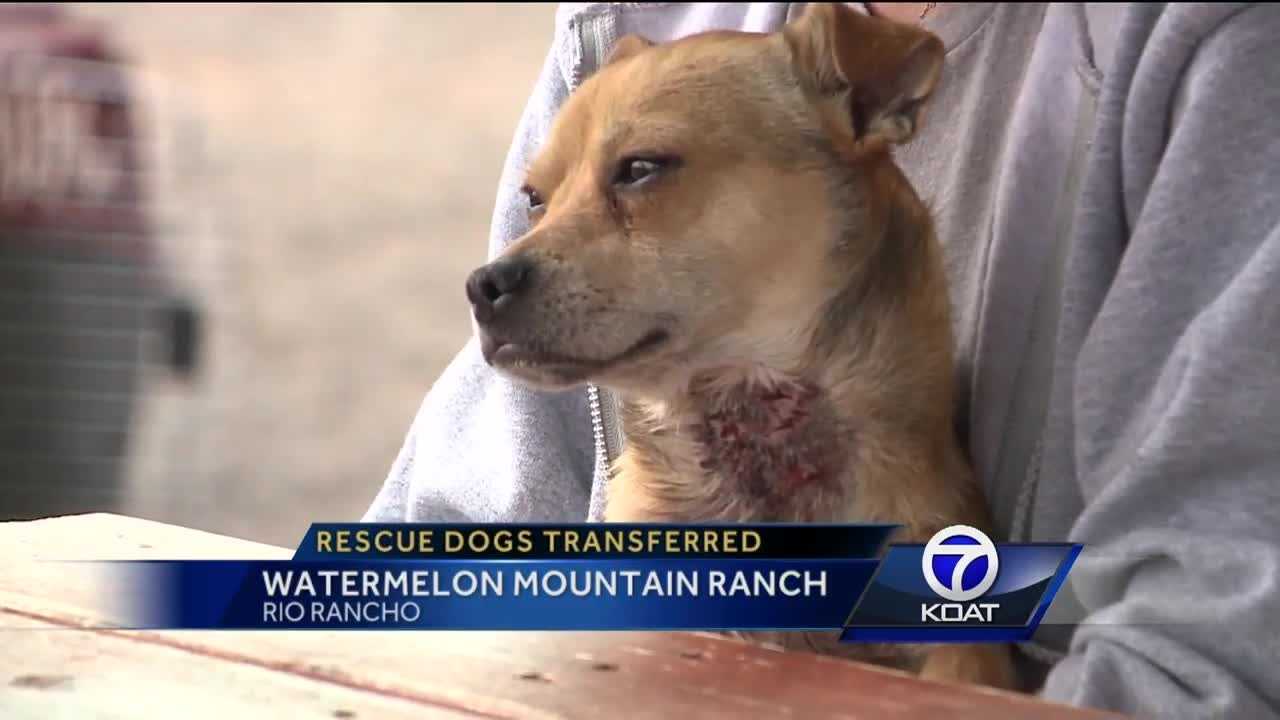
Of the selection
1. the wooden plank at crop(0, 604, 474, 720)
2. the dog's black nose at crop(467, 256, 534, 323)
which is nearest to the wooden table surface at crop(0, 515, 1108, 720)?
the wooden plank at crop(0, 604, 474, 720)

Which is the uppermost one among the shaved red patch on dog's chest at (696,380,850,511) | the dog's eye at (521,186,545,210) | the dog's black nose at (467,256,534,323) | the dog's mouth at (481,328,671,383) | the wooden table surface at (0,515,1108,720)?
the dog's eye at (521,186,545,210)

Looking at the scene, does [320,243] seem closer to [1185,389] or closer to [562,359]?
[562,359]

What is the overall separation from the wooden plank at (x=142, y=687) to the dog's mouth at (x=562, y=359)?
0.11 meters

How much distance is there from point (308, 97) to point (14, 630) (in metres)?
0.23

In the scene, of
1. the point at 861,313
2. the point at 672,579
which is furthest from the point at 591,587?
the point at 861,313

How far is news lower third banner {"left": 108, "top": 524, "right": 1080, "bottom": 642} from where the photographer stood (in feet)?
1.40

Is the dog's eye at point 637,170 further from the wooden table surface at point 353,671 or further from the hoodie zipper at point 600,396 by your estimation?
the wooden table surface at point 353,671

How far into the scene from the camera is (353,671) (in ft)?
1.37

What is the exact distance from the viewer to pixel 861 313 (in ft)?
1.46

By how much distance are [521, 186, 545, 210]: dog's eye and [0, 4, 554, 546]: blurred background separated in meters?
0.03

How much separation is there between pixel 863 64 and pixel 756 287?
0.08 metres

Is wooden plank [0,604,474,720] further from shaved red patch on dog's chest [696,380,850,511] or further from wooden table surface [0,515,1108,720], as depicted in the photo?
shaved red patch on dog's chest [696,380,850,511]

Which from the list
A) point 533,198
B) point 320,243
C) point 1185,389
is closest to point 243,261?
point 320,243

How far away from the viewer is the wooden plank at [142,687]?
0.40 m
